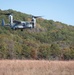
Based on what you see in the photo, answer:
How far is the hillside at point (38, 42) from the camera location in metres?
53.3

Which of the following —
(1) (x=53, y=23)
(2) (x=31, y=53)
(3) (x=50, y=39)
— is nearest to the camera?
(2) (x=31, y=53)

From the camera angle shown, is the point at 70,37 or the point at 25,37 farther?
the point at 70,37

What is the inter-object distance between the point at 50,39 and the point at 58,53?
38.1 m

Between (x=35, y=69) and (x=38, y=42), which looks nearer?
(x=35, y=69)

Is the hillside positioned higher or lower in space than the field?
lower

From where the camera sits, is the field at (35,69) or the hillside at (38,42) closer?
the field at (35,69)

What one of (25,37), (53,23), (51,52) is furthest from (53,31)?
(51,52)

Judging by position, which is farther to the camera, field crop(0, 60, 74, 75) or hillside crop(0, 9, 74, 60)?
hillside crop(0, 9, 74, 60)

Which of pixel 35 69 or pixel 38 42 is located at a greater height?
pixel 35 69

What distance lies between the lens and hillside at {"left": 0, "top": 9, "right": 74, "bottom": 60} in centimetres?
5327

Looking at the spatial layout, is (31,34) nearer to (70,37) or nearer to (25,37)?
(25,37)

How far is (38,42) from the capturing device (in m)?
86.1

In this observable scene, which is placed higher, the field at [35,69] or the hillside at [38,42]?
the field at [35,69]

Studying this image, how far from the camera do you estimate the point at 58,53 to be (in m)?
56.4
